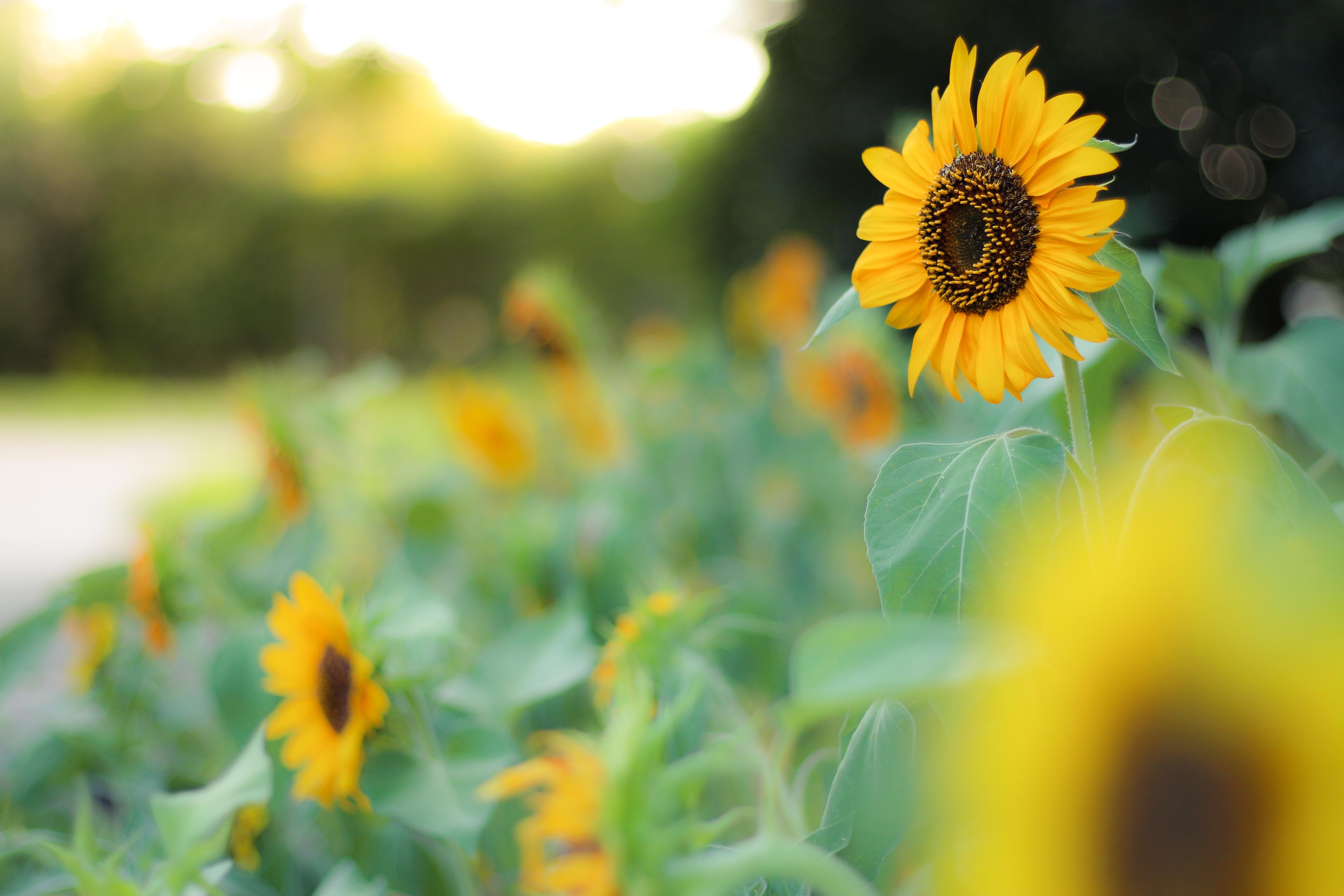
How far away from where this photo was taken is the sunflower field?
0.21 m

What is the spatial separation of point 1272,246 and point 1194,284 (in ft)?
0.32

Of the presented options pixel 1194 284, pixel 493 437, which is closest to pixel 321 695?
pixel 1194 284

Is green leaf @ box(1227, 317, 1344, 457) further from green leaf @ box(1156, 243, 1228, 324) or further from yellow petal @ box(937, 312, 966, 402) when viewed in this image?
yellow petal @ box(937, 312, 966, 402)

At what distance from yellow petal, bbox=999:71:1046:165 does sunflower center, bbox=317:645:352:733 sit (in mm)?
409

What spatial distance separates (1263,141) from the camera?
1762 mm

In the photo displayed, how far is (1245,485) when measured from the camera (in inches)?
12.0

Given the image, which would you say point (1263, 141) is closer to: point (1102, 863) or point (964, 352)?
point (964, 352)

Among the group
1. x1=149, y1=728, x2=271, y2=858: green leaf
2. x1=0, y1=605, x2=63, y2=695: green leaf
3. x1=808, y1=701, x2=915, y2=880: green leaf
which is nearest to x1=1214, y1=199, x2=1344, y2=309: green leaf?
x1=808, y1=701, x2=915, y2=880: green leaf

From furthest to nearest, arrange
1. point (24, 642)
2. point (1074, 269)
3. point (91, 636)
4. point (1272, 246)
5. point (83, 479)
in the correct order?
point (83, 479)
point (91, 636)
point (24, 642)
point (1272, 246)
point (1074, 269)

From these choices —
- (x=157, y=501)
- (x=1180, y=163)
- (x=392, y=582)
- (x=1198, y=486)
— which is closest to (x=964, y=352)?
(x=1198, y=486)

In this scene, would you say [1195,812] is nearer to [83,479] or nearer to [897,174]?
[897,174]

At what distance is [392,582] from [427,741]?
201mm

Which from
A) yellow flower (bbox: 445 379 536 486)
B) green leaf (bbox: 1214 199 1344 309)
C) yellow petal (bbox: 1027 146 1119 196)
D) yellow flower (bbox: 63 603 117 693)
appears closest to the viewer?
yellow petal (bbox: 1027 146 1119 196)

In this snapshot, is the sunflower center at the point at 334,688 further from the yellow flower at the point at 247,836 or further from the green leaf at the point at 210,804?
the yellow flower at the point at 247,836
